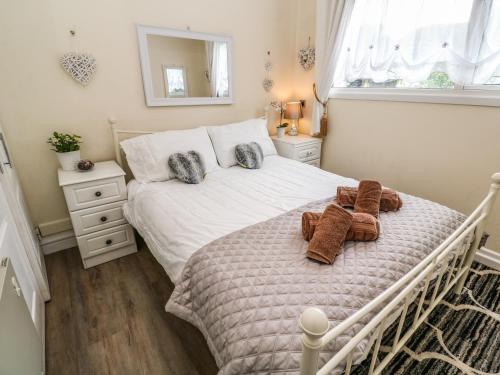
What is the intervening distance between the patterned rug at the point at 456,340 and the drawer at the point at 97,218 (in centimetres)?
183

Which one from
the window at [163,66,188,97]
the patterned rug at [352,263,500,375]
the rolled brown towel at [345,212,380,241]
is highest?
the window at [163,66,188,97]

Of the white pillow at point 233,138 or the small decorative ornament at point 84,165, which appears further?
the white pillow at point 233,138

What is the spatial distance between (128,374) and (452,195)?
255cm

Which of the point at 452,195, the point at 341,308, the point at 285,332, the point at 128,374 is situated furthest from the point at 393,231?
the point at 128,374

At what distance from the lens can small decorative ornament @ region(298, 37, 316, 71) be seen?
9.54 feet

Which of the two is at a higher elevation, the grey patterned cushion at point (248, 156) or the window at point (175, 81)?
the window at point (175, 81)

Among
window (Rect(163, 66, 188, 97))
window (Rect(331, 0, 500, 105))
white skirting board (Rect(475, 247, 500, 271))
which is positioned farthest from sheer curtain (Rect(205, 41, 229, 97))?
white skirting board (Rect(475, 247, 500, 271))

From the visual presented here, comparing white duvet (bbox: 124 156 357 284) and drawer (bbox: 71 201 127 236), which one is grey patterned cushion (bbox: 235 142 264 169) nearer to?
white duvet (bbox: 124 156 357 284)

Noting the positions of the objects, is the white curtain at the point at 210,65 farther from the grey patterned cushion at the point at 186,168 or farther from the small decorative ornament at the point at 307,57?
the small decorative ornament at the point at 307,57

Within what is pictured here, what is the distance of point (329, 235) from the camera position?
116cm

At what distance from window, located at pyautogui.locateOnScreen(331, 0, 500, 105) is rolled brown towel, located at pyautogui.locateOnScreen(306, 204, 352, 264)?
155 cm

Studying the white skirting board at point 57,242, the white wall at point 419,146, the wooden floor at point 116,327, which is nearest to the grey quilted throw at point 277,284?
the wooden floor at point 116,327

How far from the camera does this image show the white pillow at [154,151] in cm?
205

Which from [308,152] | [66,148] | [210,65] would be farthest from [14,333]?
[308,152]
